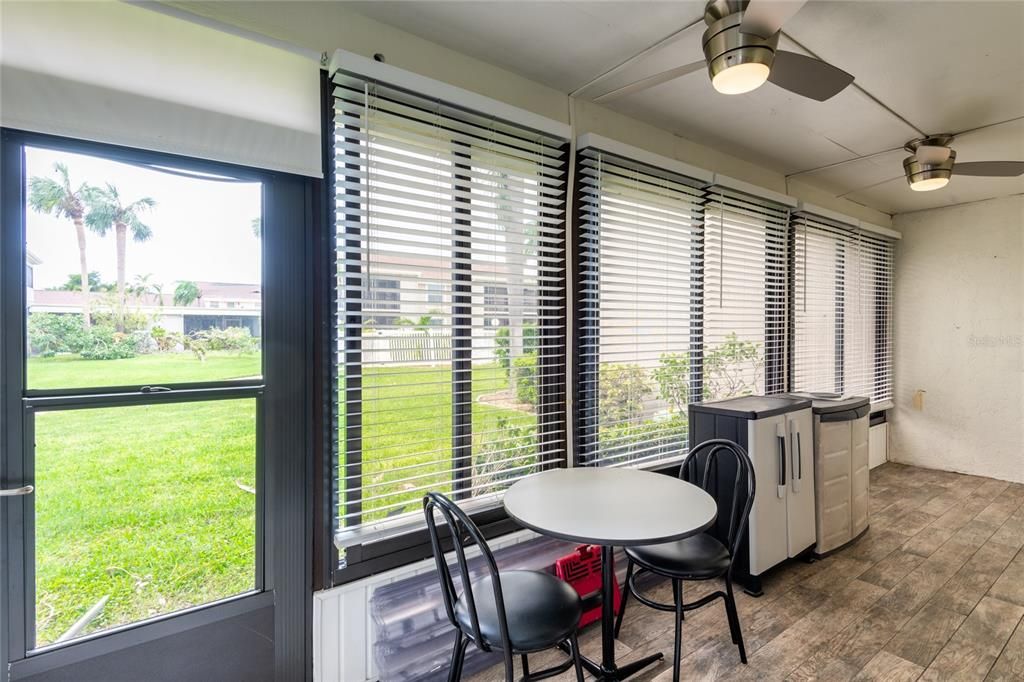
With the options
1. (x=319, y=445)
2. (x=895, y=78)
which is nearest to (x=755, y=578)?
(x=319, y=445)

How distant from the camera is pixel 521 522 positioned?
1585 mm

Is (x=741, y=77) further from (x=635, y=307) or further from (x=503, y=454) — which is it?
(x=503, y=454)

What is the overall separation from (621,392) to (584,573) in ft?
3.23

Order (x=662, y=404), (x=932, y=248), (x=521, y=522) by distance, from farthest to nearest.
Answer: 1. (x=932, y=248)
2. (x=662, y=404)
3. (x=521, y=522)

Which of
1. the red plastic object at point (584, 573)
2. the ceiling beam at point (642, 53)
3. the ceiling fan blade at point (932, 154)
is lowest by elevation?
the red plastic object at point (584, 573)

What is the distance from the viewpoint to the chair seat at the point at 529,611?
1435 millimetres

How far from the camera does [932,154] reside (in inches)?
115

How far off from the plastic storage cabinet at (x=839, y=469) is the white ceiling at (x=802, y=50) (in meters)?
1.76

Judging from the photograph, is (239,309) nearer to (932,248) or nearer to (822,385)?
(822,385)

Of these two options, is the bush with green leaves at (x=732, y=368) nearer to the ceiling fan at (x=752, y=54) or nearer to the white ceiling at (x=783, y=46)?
the white ceiling at (x=783, y=46)

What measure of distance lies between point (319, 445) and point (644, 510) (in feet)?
4.10

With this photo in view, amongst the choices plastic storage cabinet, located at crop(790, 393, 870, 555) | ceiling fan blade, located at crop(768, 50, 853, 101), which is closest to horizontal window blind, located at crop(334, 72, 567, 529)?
ceiling fan blade, located at crop(768, 50, 853, 101)

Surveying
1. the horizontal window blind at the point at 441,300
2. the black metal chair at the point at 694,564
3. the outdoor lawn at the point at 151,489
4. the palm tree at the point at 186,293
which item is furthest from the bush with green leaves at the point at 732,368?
the palm tree at the point at 186,293

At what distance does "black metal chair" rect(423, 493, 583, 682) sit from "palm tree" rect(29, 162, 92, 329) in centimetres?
129
